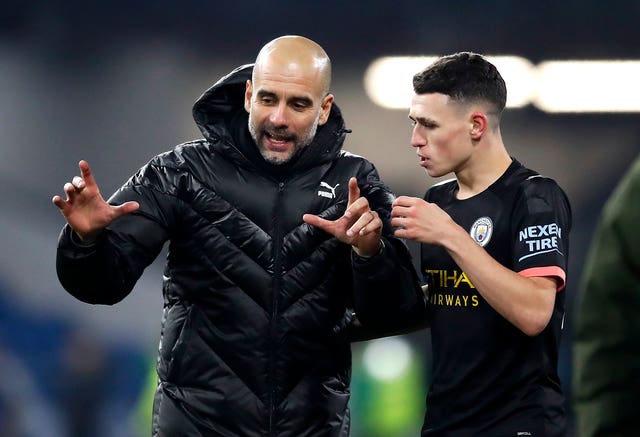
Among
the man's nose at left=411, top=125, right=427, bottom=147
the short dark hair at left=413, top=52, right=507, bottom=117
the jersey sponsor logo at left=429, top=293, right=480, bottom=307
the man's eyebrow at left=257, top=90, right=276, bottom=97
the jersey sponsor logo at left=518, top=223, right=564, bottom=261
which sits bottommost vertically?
the jersey sponsor logo at left=429, top=293, right=480, bottom=307

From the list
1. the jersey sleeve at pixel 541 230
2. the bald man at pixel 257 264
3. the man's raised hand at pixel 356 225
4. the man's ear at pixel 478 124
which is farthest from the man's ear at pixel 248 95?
the jersey sleeve at pixel 541 230

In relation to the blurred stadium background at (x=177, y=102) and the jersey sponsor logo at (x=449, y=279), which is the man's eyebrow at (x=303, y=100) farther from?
the blurred stadium background at (x=177, y=102)

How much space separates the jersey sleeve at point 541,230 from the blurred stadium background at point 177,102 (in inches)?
95.8

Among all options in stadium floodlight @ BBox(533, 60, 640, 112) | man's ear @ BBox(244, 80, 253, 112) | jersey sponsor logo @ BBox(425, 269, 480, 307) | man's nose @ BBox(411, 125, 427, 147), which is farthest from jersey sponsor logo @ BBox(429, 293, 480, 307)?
stadium floodlight @ BBox(533, 60, 640, 112)

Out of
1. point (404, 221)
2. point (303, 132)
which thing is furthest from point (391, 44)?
point (404, 221)

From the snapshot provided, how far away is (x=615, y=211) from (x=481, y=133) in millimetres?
1167

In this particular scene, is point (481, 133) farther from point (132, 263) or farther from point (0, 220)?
point (0, 220)

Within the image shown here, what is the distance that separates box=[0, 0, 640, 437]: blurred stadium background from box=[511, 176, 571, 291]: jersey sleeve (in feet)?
7.99

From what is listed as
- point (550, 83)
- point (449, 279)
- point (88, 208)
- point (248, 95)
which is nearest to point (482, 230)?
point (449, 279)

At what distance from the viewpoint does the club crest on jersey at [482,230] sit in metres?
1.84

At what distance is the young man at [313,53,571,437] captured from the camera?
5.67ft

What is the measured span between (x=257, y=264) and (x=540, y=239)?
→ 1.75ft

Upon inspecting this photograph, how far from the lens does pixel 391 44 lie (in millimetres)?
4301

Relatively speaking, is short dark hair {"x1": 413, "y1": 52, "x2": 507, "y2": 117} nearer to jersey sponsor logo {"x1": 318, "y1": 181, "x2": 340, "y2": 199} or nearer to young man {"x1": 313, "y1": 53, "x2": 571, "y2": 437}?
young man {"x1": 313, "y1": 53, "x2": 571, "y2": 437}
